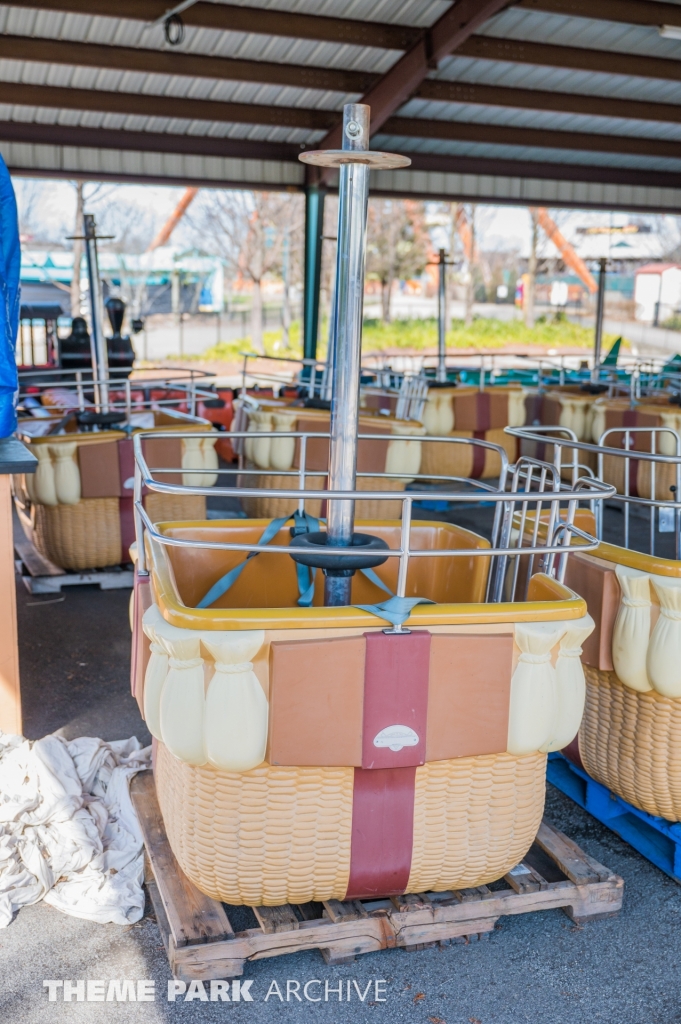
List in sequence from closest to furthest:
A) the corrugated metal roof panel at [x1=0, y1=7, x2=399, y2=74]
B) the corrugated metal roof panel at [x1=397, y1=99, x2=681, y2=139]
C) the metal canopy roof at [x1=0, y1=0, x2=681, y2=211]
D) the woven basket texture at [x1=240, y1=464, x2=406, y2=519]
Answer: the woven basket texture at [x1=240, y1=464, x2=406, y2=519] < the corrugated metal roof panel at [x1=0, y1=7, x2=399, y2=74] < the metal canopy roof at [x1=0, y1=0, x2=681, y2=211] < the corrugated metal roof panel at [x1=397, y1=99, x2=681, y2=139]

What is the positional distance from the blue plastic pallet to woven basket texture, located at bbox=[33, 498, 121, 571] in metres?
3.55

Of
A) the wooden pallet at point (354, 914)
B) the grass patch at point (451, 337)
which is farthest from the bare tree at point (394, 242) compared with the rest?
the wooden pallet at point (354, 914)

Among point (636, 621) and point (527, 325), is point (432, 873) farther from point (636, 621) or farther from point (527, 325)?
point (527, 325)

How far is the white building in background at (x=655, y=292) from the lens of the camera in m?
35.0

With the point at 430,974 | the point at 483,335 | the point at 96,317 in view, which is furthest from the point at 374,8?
the point at 483,335

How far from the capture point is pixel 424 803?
278 centimetres

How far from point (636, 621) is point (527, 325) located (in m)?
36.2

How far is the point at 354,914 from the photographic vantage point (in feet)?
9.38

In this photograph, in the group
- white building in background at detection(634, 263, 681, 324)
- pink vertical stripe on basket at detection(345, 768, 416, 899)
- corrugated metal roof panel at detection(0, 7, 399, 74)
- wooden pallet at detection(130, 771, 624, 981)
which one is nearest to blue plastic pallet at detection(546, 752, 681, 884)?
wooden pallet at detection(130, 771, 624, 981)

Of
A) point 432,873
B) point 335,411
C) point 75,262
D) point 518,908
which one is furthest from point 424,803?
point 75,262

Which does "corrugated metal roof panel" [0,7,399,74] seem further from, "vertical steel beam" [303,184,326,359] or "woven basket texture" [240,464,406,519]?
"woven basket texture" [240,464,406,519]

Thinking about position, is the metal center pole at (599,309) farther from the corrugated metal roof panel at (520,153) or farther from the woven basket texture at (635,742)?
the woven basket texture at (635,742)

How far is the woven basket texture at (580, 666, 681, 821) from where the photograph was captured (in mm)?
3219

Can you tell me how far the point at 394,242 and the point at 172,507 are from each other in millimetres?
30379
